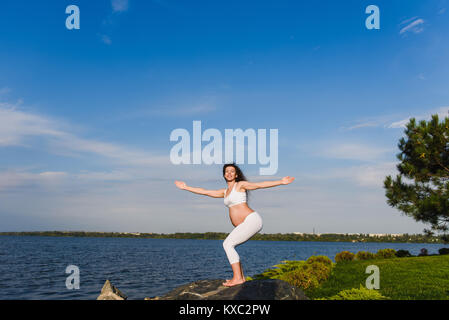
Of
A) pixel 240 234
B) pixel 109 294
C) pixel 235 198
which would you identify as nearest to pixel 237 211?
pixel 235 198

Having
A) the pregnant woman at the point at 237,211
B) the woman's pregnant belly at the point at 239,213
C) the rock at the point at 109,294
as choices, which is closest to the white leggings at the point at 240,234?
the pregnant woman at the point at 237,211

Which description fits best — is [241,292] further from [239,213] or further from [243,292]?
[239,213]

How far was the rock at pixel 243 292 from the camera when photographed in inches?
266

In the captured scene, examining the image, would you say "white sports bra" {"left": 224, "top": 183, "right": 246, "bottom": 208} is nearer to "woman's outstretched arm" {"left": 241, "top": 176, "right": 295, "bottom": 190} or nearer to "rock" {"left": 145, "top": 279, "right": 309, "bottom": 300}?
"woman's outstretched arm" {"left": 241, "top": 176, "right": 295, "bottom": 190}

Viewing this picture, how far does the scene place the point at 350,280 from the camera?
1444 cm

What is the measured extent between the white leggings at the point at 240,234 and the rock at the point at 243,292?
27.1 inches

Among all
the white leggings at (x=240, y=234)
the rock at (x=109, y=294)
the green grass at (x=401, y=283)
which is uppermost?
the white leggings at (x=240, y=234)

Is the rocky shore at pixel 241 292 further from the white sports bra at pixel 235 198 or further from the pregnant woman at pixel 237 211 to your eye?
the white sports bra at pixel 235 198

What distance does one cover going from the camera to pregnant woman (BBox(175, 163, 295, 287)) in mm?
6801

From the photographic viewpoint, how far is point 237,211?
7.04 meters

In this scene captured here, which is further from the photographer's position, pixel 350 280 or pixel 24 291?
pixel 24 291
